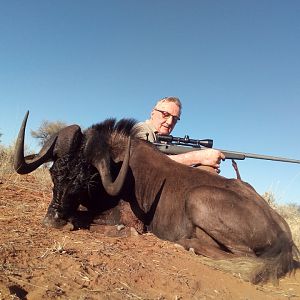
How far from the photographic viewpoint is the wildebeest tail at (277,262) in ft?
14.2

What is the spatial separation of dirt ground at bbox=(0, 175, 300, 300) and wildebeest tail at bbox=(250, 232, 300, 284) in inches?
4.5

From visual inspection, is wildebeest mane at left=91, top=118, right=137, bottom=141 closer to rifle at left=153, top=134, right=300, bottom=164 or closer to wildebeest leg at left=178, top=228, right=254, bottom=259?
rifle at left=153, top=134, right=300, bottom=164

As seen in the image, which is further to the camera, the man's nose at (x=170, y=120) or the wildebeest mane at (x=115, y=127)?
the man's nose at (x=170, y=120)

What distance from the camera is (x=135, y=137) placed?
6.11 meters

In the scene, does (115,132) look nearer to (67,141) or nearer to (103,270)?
(67,141)

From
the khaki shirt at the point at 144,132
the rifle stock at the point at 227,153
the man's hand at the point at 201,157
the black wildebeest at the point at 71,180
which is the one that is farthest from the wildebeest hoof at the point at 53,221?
the rifle stock at the point at 227,153

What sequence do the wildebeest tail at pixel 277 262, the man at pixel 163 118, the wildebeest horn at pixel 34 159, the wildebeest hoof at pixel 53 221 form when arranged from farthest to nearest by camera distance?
the man at pixel 163 118 → the wildebeest horn at pixel 34 159 → the wildebeest hoof at pixel 53 221 → the wildebeest tail at pixel 277 262

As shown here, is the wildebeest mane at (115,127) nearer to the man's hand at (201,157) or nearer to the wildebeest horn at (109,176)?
the wildebeest horn at (109,176)

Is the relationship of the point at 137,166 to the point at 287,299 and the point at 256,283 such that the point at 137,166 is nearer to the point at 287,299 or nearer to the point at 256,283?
the point at 256,283

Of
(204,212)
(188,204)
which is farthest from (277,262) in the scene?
(188,204)

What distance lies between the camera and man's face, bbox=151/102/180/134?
309 inches

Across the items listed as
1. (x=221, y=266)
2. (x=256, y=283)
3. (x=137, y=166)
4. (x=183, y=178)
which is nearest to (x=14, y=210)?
(x=137, y=166)

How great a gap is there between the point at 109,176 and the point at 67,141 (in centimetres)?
69

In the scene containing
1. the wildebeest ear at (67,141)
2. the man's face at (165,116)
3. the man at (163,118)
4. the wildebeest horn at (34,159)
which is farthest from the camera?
the man's face at (165,116)
